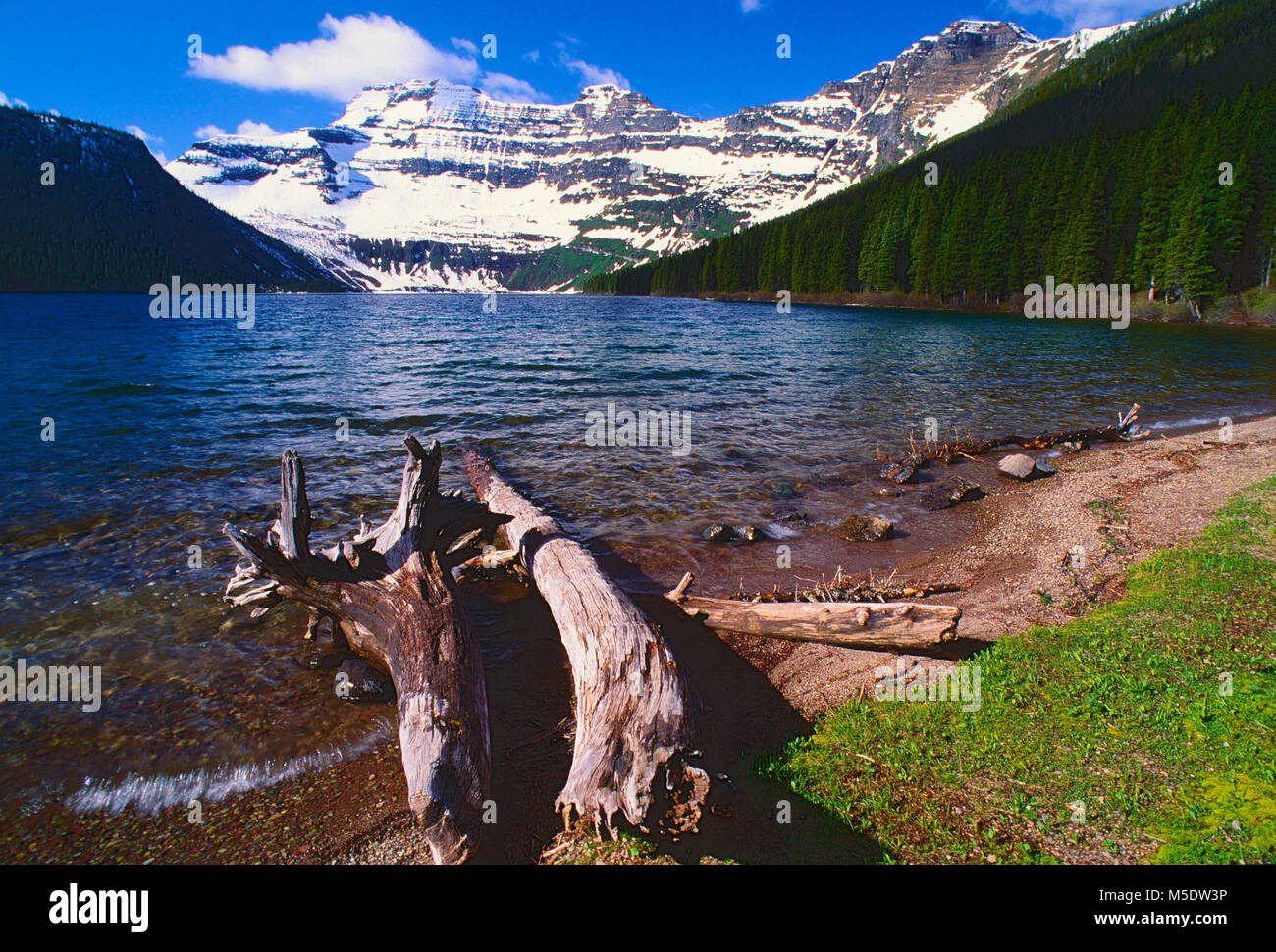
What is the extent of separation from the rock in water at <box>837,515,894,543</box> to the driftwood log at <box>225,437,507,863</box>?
7.40 m

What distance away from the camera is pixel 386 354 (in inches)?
1737

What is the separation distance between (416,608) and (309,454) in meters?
12.0

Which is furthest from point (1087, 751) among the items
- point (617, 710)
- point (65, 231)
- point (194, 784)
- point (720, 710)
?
point (65, 231)

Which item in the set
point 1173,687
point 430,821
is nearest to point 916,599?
point 1173,687

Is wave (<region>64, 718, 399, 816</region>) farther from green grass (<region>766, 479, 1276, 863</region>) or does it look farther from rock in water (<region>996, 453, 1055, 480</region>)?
rock in water (<region>996, 453, 1055, 480</region>)

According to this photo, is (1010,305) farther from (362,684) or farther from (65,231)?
(65,231)

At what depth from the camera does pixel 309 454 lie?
16.8m

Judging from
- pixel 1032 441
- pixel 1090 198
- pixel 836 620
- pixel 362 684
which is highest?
pixel 1090 198

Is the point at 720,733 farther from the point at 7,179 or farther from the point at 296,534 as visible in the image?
the point at 7,179

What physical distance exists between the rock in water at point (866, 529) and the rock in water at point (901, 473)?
146 inches

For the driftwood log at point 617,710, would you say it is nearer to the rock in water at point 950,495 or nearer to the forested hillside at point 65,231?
the rock in water at point 950,495

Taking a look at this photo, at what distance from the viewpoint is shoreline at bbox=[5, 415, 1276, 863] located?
4984 mm

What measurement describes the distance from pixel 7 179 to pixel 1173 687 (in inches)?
10638

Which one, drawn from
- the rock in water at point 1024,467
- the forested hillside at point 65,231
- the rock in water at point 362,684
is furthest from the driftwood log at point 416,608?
the forested hillside at point 65,231
